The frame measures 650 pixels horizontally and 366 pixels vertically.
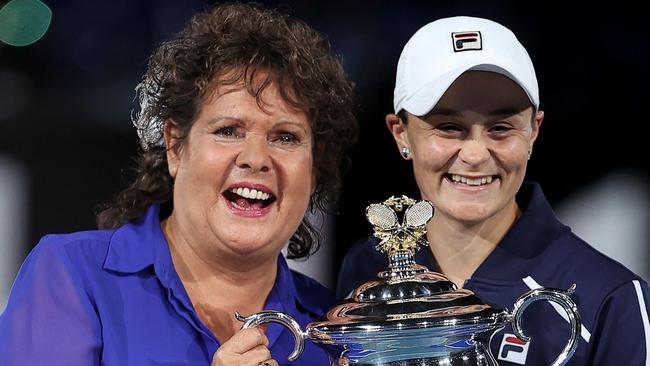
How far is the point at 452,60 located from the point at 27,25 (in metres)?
1.39

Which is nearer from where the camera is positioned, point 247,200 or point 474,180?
point 247,200

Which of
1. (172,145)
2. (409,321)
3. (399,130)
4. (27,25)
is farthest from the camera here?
(27,25)

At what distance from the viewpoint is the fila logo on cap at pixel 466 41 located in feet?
6.29

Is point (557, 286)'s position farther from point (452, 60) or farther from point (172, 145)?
point (172, 145)

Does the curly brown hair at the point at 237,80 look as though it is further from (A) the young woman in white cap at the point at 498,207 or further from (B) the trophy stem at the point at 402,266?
(B) the trophy stem at the point at 402,266

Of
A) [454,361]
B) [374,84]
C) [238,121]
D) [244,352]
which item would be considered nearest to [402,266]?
[454,361]

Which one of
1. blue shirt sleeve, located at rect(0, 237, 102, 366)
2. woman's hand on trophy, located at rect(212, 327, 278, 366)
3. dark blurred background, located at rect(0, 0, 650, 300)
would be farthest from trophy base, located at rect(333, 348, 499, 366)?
dark blurred background, located at rect(0, 0, 650, 300)

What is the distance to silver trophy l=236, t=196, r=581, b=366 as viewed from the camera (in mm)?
1425

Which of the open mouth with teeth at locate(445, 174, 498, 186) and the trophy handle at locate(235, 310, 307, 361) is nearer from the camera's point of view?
the trophy handle at locate(235, 310, 307, 361)

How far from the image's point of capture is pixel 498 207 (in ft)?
6.21

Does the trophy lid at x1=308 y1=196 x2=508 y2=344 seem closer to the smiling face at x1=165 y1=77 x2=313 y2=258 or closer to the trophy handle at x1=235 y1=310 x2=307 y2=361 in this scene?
the trophy handle at x1=235 y1=310 x2=307 y2=361

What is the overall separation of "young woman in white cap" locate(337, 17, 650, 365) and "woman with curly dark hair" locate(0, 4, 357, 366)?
0.18 m

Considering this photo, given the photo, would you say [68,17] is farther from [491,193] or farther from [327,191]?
[491,193]

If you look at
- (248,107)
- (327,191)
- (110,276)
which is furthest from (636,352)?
(110,276)
